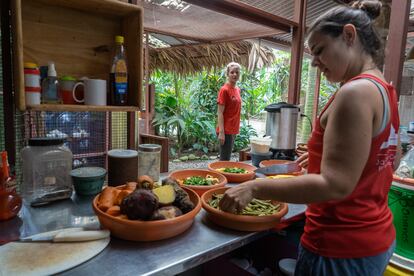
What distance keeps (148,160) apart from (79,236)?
562 millimetres

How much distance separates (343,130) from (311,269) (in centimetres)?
45

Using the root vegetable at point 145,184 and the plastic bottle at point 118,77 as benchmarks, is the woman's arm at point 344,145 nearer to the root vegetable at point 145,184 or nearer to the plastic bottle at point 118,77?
the root vegetable at point 145,184

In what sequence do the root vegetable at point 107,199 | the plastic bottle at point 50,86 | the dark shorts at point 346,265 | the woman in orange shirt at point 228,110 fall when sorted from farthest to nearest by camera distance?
the woman in orange shirt at point 228,110 < the plastic bottle at point 50,86 < the root vegetable at point 107,199 < the dark shorts at point 346,265

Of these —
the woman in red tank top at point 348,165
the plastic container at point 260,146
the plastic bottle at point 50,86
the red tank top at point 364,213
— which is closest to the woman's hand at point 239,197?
the woman in red tank top at point 348,165

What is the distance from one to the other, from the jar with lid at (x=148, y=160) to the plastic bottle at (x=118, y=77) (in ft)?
0.82

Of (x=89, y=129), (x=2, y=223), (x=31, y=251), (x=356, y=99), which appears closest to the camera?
(x=356, y=99)

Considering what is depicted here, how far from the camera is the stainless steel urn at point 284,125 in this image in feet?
7.15

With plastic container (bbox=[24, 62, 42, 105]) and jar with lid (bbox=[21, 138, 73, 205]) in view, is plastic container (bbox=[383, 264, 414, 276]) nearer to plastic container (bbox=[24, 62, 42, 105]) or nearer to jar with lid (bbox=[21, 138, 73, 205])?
jar with lid (bbox=[21, 138, 73, 205])

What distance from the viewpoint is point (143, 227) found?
0.84 meters

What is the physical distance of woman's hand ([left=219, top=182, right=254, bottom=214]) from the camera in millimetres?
878

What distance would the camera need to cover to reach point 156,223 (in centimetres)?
85

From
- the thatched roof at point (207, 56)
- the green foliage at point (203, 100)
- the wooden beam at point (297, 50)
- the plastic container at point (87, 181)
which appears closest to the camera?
the plastic container at point (87, 181)

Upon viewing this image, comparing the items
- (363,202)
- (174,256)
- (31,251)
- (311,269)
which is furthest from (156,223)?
(363,202)

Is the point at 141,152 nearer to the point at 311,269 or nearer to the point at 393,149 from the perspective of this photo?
the point at 311,269
